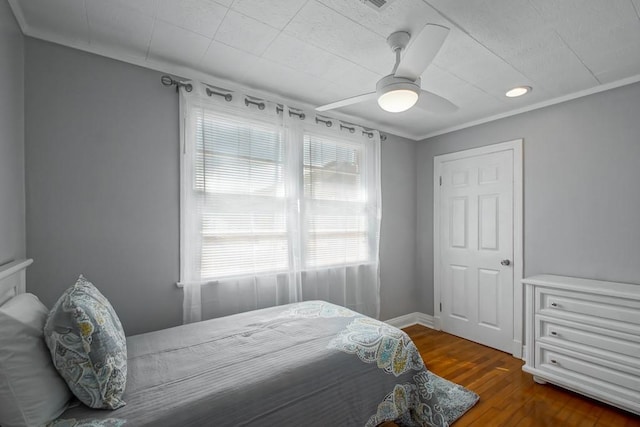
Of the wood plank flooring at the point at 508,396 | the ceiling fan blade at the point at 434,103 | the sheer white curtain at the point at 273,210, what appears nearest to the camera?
the ceiling fan blade at the point at 434,103

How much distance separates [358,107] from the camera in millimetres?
3096

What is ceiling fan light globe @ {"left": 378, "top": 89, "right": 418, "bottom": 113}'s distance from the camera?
1.80 metres

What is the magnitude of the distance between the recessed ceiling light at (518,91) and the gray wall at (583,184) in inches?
17.3

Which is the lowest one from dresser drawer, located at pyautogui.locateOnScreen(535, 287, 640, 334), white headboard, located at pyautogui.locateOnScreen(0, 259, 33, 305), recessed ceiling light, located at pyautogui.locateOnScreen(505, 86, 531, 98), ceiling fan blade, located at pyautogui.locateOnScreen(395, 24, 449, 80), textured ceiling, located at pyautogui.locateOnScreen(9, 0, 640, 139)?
dresser drawer, located at pyautogui.locateOnScreen(535, 287, 640, 334)

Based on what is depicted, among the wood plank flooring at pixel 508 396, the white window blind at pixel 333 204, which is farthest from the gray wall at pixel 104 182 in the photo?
the wood plank flooring at pixel 508 396

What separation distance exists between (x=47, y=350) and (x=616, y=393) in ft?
11.1

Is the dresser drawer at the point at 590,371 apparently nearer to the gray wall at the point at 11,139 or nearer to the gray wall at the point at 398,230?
the gray wall at the point at 398,230

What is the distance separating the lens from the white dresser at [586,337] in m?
2.12

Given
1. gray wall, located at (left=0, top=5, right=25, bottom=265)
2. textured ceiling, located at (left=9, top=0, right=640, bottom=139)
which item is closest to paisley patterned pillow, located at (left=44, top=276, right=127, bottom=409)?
gray wall, located at (left=0, top=5, right=25, bottom=265)

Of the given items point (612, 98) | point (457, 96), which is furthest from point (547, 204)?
point (457, 96)

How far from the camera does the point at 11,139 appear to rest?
1619mm

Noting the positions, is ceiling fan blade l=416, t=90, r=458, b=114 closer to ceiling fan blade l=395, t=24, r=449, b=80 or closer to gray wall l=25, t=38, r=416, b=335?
ceiling fan blade l=395, t=24, r=449, b=80

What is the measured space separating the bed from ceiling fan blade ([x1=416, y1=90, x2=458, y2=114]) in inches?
60.0

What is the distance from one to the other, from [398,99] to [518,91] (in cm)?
155
